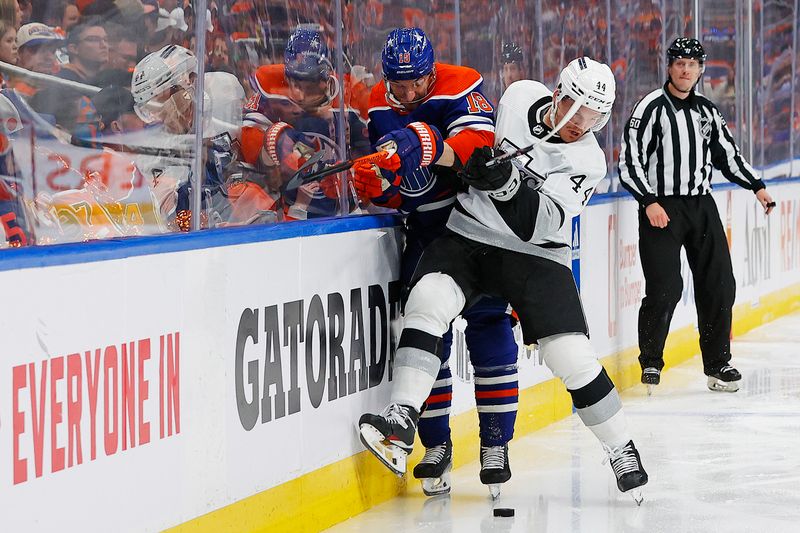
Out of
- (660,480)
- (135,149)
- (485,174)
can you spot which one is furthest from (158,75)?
(660,480)

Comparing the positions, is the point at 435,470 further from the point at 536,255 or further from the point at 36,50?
the point at 36,50

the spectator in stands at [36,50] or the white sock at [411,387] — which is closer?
the spectator in stands at [36,50]

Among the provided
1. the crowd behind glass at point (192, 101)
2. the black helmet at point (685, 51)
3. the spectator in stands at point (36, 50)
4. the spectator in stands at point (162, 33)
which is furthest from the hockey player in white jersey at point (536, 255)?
the black helmet at point (685, 51)

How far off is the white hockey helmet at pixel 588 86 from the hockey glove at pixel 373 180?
0.52 metres

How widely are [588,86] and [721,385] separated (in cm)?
274

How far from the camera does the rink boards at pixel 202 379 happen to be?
253 cm

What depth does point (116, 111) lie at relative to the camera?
303cm

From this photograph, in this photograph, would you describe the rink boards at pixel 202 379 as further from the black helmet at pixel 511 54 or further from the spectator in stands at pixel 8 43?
the black helmet at pixel 511 54

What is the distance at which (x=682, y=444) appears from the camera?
486 cm

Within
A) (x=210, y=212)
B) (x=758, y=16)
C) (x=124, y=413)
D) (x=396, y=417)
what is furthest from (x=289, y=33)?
(x=758, y=16)

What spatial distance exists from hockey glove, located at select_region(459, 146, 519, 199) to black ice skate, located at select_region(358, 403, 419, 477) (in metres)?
0.63

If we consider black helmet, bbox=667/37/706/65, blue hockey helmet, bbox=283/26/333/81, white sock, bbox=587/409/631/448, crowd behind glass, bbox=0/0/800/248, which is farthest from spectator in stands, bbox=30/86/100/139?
black helmet, bbox=667/37/706/65

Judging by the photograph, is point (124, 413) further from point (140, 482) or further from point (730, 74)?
point (730, 74)

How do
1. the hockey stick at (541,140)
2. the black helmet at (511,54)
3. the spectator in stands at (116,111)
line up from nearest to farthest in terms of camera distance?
the spectator in stands at (116,111), the hockey stick at (541,140), the black helmet at (511,54)
